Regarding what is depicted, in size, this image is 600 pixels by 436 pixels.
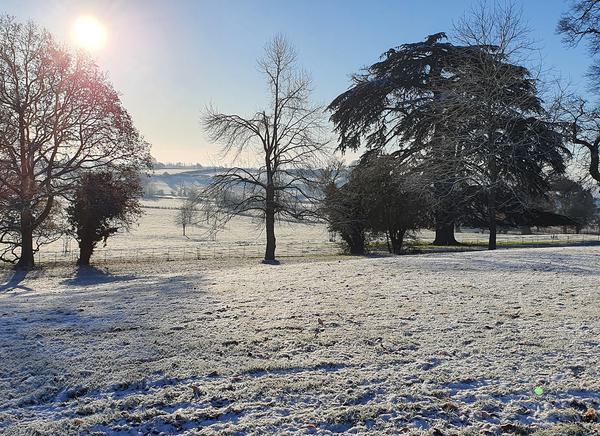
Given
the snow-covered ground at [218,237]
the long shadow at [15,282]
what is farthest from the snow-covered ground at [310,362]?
the snow-covered ground at [218,237]

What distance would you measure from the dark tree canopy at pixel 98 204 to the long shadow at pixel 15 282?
136 inches

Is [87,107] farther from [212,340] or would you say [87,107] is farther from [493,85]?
[212,340]

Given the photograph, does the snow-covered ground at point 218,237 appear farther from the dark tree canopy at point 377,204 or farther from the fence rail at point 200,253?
the dark tree canopy at point 377,204

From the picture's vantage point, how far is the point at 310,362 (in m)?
5.15

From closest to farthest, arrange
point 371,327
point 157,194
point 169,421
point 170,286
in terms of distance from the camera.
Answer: point 169,421
point 371,327
point 170,286
point 157,194

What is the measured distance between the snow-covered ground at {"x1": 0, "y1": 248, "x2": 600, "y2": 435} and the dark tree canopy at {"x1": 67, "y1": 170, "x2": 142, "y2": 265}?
1496 centimetres

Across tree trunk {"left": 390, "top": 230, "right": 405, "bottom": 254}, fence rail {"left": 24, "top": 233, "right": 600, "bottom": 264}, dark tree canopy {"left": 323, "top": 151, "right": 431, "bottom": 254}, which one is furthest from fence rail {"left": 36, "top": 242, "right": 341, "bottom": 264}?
tree trunk {"left": 390, "top": 230, "right": 405, "bottom": 254}

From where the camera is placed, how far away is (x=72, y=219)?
2377cm

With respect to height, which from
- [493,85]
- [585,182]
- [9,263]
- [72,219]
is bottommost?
[9,263]

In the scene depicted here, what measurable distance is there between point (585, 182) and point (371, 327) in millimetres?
22161

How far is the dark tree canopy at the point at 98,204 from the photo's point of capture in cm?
2270

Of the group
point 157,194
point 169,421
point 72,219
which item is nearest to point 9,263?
point 72,219

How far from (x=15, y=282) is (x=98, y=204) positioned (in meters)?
6.37

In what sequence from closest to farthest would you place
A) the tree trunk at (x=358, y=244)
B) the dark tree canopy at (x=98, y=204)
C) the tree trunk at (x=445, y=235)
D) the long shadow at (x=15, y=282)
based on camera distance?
the long shadow at (x=15, y=282) → the dark tree canopy at (x=98, y=204) → the tree trunk at (x=358, y=244) → the tree trunk at (x=445, y=235)
